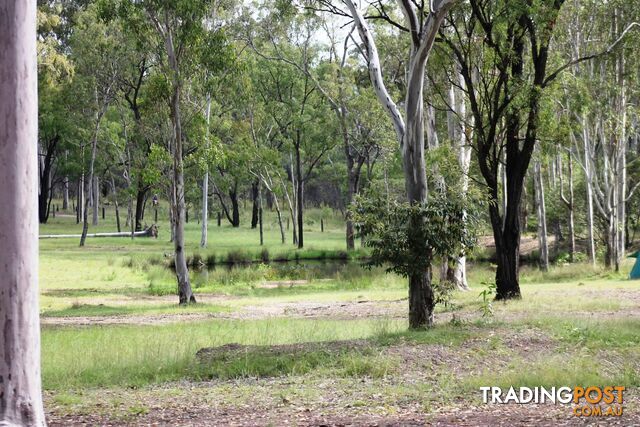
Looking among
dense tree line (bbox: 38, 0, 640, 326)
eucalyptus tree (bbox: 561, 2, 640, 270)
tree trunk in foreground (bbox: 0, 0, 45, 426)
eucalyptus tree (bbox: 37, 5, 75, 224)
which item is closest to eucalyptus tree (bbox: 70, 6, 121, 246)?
dense tree line (bbox: 38, 0, 640, 326)

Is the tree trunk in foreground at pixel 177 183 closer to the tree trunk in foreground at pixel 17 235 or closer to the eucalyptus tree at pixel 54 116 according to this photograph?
the tree trunk in foreground at pixel 17 235

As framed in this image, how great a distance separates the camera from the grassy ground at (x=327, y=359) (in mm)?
7000

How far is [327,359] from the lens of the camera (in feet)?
31.0

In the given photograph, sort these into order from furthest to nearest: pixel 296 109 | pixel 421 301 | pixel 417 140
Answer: pixel 296 109 → pixel 417 140 → pixel 421 301

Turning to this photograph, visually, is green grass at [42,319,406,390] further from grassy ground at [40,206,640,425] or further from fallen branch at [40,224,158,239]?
fallen branch at [40,224,158,239]

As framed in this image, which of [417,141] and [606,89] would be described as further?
[606,89]

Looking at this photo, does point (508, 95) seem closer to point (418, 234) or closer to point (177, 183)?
point (418, 234)

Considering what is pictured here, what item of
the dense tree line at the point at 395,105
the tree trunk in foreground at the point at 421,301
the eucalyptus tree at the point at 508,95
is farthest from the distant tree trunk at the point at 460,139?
the tree trunk in foreground at the point at 421,301

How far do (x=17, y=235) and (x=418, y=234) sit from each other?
311 inches

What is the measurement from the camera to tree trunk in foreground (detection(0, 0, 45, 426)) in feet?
17.3

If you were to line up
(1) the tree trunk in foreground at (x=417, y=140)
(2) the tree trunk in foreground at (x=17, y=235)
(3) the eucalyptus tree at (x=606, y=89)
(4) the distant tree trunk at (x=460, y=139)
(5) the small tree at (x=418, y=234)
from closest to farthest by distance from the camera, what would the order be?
(2) the tree trunk in foreground at (x=17, y=235) < (5) the small tree at (x=418, y=234) < (1) the tree trunk in foreground at (x=417, y=140) < (4) the distant tree trunk at (x=460, y=139) < (3) the eucalyptus tree at (x=606, y=89)

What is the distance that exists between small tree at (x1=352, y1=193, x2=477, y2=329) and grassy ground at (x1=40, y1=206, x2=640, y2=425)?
0.69 meters

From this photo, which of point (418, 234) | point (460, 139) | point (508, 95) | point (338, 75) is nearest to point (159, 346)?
point (418, 234)

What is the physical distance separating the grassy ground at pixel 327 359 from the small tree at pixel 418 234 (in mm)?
691
